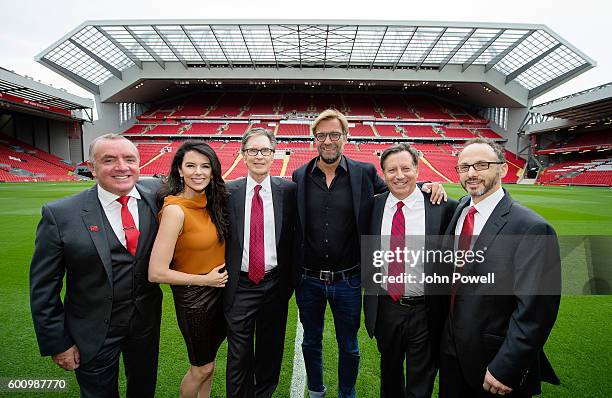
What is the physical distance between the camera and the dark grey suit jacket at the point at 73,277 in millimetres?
1861

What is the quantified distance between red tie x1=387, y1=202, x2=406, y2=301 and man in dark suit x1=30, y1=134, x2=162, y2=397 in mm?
1736

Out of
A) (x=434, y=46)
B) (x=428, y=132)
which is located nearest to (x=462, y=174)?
(x=434, y=46)

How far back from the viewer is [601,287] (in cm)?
542

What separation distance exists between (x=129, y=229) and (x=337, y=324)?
6.02ft

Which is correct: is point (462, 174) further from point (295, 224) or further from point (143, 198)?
point (143, 198)

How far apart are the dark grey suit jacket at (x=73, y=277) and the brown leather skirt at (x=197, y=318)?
375mm

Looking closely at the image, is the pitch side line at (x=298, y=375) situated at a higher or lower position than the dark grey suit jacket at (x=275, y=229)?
lower

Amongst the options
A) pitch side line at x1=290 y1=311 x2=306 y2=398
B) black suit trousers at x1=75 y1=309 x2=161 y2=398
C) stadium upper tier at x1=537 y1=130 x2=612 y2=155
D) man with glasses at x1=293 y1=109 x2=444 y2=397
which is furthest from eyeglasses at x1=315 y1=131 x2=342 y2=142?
stadium upper tier at x1=537 y1=130 x2=612 y2=155

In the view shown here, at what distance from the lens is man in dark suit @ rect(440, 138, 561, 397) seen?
1713mm

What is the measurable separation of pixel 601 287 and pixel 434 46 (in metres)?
31.9

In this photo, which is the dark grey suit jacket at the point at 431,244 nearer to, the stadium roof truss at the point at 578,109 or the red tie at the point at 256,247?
the red tie at the point at 256,247

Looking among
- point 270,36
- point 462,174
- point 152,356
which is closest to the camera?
point 462,174

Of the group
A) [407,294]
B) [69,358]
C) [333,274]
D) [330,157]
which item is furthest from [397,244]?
[69,358]

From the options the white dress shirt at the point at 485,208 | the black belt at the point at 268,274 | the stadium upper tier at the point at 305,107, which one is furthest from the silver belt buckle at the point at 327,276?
the stadium upper tier at the point at 305,107
